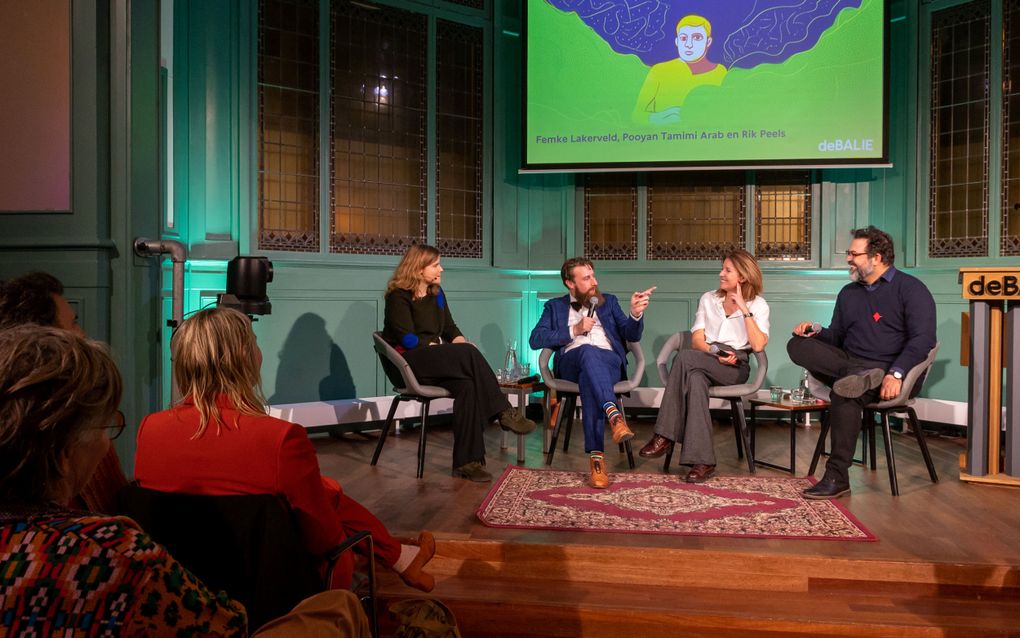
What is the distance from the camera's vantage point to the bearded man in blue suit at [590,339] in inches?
175

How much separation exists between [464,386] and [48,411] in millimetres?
3220

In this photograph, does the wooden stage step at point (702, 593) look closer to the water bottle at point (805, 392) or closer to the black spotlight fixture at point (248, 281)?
the water bottle at point (805, 392)

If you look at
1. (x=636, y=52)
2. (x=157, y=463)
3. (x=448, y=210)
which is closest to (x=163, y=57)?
(x=448, y=210)

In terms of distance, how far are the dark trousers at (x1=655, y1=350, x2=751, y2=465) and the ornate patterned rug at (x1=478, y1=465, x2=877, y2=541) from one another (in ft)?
0.58

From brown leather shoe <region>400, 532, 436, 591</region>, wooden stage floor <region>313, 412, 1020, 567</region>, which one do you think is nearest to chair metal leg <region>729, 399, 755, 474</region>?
wooden stage floor <region>313, 412, 1020, 567</region>

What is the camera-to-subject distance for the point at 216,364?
1929 mm

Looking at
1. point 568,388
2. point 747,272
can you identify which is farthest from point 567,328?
point 747,272

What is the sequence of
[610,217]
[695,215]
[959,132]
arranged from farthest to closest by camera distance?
[610,217], [695,215], [959,132]

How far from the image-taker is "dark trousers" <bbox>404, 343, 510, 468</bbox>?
4.31m

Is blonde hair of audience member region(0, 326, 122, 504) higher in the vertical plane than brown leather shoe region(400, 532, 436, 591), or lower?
higher

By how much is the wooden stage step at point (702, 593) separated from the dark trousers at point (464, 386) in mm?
1069

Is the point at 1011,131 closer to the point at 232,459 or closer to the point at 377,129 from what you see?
the point at 377,129

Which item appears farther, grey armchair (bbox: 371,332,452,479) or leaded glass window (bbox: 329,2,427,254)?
leaded glass window (bbox: 329,2,427,254)

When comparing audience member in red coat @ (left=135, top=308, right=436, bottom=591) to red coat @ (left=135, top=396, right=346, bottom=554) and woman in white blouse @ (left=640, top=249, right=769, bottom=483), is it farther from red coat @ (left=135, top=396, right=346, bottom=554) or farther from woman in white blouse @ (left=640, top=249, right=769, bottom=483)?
woman in white blouse @ (left=640, top=249, right=769, bottom=483)
